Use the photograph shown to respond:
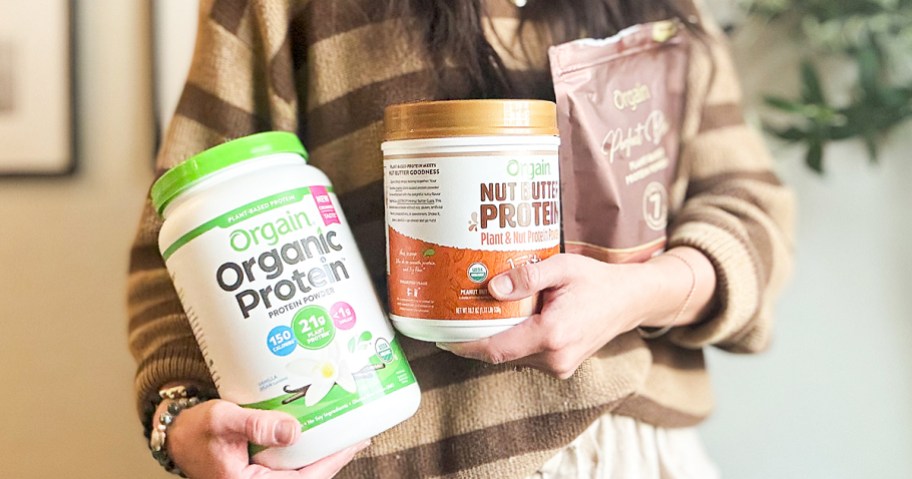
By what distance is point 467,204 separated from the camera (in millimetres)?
374

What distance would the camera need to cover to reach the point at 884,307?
92cm

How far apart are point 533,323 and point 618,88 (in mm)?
196

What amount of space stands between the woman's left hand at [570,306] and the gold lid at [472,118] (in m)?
0.08

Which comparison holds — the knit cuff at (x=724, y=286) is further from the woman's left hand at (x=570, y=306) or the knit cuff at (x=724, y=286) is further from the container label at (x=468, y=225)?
the container label at (x=468, y=225)

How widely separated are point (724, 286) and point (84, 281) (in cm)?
58

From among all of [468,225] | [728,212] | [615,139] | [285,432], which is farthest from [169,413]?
[728,212]

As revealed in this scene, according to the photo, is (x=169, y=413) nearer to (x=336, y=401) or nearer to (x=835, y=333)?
(x=336, y=401)

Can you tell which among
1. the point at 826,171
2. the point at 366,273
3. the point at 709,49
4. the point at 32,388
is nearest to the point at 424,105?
the point at 366,273

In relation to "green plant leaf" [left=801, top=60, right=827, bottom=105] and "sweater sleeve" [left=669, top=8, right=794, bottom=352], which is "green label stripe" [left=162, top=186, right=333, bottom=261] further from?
"green plant leaf" [left=801, top=60, right=827, bottom=105]

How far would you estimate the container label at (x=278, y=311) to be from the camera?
0.38 meters

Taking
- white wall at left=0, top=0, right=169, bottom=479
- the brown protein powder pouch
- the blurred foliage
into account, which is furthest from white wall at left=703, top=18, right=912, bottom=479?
white wall at left=0, top=0, right=169, bottom=479

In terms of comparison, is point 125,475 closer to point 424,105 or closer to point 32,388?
point 32,388

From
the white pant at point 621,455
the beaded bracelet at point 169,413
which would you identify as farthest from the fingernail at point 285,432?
the white pant at point 621,455

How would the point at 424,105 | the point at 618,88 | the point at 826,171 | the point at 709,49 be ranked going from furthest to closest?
the point at 826,171 → the point at 709,49 → the point at 618,88 → the point at 424,105
